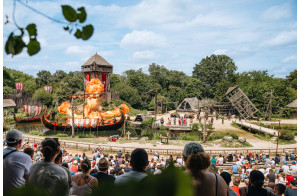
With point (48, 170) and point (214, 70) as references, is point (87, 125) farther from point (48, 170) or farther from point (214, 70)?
point (214, 70)

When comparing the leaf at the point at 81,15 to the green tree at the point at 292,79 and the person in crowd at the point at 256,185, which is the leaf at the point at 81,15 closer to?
the person in crowd at the point at 256,185

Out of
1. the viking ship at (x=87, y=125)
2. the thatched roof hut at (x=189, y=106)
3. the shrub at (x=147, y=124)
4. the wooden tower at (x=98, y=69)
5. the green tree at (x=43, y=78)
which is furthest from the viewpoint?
the green tree at (x=43, y=78)

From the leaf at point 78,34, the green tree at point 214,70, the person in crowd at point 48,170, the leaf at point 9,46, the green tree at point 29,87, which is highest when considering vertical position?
the green tree at point 214,70

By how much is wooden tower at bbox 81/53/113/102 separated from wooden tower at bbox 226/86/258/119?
18.4 meters

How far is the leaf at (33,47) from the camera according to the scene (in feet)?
3.64

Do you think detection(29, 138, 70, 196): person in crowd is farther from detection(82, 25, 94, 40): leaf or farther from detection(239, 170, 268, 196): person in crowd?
detection(239, 170, 268, 196): person in crowd

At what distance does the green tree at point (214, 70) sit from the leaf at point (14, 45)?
48.1m

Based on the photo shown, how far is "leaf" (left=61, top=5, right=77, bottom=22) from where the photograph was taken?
992 mm

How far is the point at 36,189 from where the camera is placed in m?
0.45

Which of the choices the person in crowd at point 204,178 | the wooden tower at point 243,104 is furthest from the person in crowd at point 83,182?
the wooden tower at point 243,104

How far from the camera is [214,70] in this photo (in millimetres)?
50281

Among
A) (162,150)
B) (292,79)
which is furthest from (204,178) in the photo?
(292,79)

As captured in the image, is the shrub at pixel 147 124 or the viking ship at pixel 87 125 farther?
the shrub at pixel 147 124

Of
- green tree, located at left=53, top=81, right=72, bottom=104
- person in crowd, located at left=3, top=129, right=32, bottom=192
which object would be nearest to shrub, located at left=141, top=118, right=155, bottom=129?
green tree, located at left=53, top=81, right=72, bottom=104
